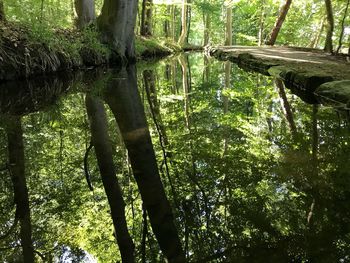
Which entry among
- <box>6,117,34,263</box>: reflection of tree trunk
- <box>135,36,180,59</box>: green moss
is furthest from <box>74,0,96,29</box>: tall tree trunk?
<box>6,117,34,263</box>: reflection of tree trunk

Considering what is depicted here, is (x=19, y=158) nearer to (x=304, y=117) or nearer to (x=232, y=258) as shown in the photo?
(x=232, y=258)

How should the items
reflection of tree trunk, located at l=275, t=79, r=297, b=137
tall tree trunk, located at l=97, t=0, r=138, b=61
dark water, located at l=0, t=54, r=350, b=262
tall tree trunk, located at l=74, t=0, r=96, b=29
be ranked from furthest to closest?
tall tree trunk, located at l=74, t=0, r=96, b=29, tall tree trunk, located at l=97, t=0, r=138, b=61, reflection of tree trunk, located at l=275, t=79, r=297, b=137, dark water, located at l=0, t=54, r=350, b=262

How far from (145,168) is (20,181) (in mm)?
836

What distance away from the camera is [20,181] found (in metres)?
2.37

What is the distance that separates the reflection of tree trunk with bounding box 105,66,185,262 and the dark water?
0.04 meters

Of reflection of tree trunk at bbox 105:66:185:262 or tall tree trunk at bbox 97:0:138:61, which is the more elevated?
tall tree trunk at bbox 97:0:138:61

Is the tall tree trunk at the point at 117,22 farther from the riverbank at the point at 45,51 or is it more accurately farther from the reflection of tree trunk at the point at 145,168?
the reflection of tree trunk at the point at 145,168

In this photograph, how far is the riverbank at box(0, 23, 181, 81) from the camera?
6.54 metres

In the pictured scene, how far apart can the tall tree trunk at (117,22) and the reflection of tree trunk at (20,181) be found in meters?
6.77

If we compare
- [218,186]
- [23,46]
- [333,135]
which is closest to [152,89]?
[23,46]

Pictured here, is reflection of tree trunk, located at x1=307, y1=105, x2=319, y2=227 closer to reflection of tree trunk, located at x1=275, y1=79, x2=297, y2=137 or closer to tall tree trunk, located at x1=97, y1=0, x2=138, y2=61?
reflection of tree trunk, located at x1=275, y1=79, x2=297, y2=137

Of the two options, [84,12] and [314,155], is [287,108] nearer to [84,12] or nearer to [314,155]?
[314,155]

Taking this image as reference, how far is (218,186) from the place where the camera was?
7.41 feet

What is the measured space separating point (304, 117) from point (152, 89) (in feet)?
10.6
